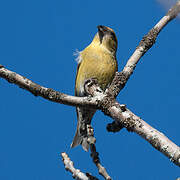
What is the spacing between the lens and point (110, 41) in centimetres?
632

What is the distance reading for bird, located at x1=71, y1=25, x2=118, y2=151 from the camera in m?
5.67

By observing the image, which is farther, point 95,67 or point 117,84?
point 95,67

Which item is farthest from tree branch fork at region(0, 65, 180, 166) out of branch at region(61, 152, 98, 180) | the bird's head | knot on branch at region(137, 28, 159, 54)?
the bird's head

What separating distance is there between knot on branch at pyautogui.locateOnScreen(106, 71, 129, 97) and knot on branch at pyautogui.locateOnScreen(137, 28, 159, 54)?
521mm

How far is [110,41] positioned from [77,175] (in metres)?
4.32

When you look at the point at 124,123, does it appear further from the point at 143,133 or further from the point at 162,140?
the point at 162,140

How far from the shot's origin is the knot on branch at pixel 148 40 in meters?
3.80

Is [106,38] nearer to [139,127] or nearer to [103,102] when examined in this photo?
[103,102]

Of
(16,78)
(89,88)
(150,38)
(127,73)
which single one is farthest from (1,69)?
(150,38)

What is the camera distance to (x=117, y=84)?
338cm

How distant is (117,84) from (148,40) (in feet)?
2.98

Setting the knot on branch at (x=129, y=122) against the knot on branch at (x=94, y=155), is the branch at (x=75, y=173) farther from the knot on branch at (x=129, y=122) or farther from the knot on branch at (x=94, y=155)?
the knot on branch at (x=129, y=122)

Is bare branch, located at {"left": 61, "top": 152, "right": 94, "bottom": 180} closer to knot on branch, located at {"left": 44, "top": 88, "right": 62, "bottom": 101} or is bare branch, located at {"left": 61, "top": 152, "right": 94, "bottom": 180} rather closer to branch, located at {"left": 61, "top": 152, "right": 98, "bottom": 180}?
branch, located at {"left": 61, "top": 152, "right": 98, "bottom": 180}

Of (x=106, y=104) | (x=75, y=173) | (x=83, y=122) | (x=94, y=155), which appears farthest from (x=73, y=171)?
(x=83, y=122)
